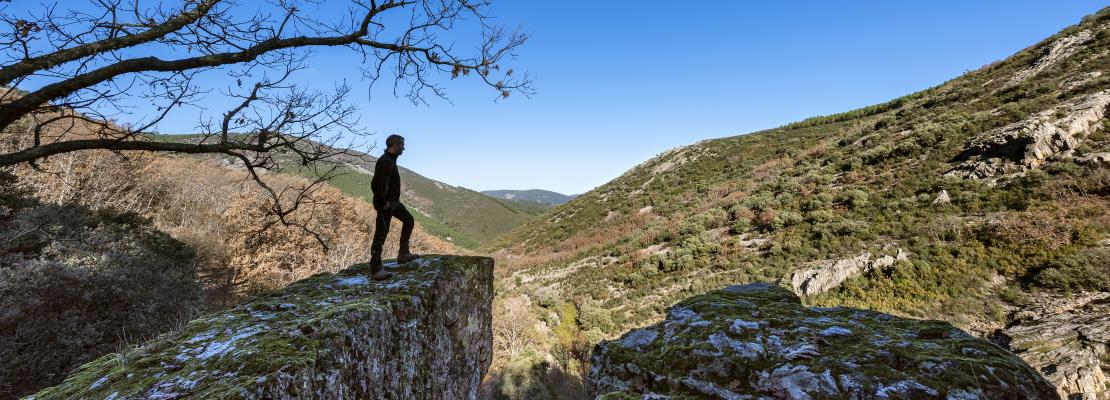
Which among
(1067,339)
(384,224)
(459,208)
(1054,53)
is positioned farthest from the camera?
(459,208)

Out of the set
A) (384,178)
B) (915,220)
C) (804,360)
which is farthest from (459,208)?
(804,360)

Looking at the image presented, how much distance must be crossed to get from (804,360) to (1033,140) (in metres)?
22.3

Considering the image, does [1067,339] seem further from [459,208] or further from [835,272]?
[459,208]

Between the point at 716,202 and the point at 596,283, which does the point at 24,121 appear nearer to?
the point at 596,283

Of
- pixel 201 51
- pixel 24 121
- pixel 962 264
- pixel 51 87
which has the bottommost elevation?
pixel 962 264

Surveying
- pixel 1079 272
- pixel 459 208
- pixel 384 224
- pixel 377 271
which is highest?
pixel 384 224

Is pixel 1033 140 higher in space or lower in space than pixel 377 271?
higher

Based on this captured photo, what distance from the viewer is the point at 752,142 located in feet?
150

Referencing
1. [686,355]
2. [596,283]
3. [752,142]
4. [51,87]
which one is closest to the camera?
[686,355]

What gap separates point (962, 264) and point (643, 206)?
24.2 metres

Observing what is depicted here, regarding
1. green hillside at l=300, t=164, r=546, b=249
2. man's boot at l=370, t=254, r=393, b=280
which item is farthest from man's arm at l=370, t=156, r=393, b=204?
green hillside at l=300, t=164, r=546, b=249

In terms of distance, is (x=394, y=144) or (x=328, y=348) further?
(x=394, y=144)

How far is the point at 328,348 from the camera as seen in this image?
362 cm

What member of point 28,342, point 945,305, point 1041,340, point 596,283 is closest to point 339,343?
point 28,342
